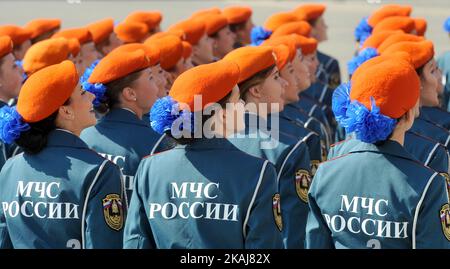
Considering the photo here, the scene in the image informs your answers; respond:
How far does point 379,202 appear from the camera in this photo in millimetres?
4121

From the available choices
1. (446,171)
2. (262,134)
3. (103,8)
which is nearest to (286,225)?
(262,134)

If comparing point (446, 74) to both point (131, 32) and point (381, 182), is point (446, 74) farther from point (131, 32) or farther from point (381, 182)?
point (381, 182)

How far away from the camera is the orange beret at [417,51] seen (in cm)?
631

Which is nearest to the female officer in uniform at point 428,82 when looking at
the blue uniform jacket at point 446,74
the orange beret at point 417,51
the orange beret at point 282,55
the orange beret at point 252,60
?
the orange beret at point 417,51

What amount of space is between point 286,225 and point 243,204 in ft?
4.51

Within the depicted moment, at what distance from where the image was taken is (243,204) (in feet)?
13.7

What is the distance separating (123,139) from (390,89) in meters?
1.92

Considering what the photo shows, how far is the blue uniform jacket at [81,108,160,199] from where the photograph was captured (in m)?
5.47

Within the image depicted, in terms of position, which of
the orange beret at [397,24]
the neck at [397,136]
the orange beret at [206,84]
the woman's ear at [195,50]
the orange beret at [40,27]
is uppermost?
the orange beret at [206,84]

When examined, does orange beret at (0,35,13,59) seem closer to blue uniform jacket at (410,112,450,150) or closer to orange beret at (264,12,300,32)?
blue uniform jacket at (410,112,450,150)

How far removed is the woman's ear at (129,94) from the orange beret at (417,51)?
66.3 inches

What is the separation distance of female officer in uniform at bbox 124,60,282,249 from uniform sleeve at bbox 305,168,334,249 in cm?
19

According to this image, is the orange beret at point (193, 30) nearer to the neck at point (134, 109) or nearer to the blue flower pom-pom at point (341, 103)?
the neck at point (134, 109)

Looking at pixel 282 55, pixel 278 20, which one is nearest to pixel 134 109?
pixel 282 55
